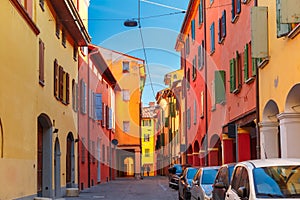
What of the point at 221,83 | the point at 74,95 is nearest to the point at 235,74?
the point at 221,83

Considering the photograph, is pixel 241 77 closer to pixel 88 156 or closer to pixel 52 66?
pixel 52 66

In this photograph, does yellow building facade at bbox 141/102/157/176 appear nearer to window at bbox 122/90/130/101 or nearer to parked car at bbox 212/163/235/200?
window at bbox 122/90/130/101

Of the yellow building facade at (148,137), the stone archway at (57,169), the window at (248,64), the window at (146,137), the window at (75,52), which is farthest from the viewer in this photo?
the window at (146,137)

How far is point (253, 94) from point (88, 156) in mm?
17776

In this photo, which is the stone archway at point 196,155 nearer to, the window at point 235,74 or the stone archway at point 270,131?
the window at point 235,74

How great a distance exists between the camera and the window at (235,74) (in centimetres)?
2156

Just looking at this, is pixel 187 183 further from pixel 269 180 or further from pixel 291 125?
pixel 269 180

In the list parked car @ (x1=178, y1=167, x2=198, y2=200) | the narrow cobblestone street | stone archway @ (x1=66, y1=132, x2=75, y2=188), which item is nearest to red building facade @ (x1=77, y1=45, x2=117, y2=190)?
the narrow cobblestone street

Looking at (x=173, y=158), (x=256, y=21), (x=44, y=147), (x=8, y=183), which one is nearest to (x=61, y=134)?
(x=44, y=147)

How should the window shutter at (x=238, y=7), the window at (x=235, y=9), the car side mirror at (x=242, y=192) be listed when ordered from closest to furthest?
the car side mirror at (x=242, y=192) < the window shutter at (x=238, y=7) < the window at (x=235, y=9)

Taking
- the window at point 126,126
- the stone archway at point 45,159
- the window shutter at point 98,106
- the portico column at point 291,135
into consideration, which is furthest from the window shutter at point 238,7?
the window at point 126,126

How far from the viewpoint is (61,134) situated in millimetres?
25016

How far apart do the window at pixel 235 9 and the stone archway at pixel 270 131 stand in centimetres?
506

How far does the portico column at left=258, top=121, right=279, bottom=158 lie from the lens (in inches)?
683
